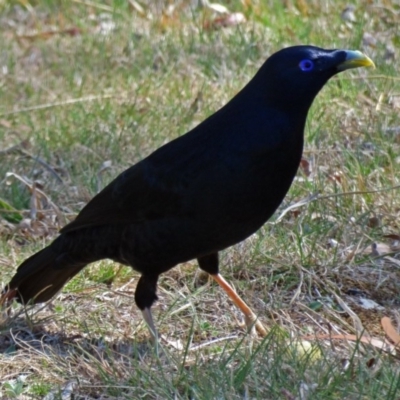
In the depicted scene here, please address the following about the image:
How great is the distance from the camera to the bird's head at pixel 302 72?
4121 mm

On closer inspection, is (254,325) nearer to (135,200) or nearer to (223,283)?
(223,283)

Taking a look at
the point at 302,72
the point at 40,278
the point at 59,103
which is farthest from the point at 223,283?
the point at 59,103

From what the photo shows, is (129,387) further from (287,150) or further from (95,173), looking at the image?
(95,173)

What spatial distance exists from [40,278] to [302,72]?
1650 mm

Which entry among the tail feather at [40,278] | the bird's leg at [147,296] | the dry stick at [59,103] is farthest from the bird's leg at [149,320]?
the dry stick at [59,103]

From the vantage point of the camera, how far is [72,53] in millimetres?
8508

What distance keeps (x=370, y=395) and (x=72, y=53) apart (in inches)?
225

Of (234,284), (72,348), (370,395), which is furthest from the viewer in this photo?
(234,284)

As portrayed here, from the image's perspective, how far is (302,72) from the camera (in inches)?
162

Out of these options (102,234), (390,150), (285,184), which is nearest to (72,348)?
(102,234)

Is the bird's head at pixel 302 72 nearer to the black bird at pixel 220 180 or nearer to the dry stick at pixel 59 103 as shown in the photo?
the black bird at pixel 220 180

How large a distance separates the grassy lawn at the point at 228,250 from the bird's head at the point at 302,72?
98cm

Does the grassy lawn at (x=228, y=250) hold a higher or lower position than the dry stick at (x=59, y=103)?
higher

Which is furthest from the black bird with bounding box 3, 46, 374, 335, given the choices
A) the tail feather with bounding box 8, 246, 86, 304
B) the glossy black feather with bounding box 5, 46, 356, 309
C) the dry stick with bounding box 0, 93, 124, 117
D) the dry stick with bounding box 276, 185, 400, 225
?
the dry stick with bounding box 0, 93, 124, 117
